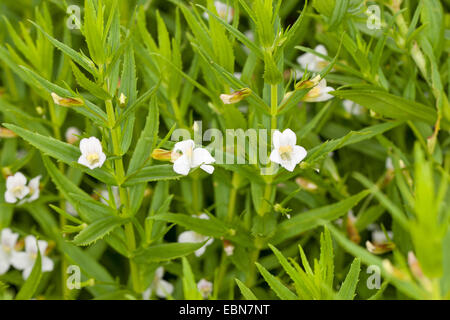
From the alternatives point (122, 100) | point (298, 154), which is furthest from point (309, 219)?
point (122, 100)

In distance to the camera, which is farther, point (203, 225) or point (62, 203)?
point (62, 203)

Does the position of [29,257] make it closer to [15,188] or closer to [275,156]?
[15,188]

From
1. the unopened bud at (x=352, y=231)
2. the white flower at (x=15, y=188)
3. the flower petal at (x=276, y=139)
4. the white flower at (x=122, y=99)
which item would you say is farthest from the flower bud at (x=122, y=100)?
the unopened bud at (x=352, y=231)

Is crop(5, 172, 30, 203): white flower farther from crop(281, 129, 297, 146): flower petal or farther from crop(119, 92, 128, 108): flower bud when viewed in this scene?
crop(281, 129, 297, 146): flower petal

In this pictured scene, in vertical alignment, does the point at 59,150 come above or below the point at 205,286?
above

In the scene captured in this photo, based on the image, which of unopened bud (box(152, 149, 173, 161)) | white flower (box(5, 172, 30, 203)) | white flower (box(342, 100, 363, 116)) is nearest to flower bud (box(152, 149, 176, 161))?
unopened bud (box(152, 149, 173, 161))

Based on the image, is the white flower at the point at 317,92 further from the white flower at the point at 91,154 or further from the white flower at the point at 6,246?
the white flower at the point at 6,246
